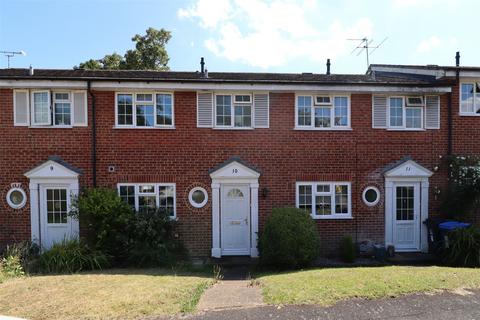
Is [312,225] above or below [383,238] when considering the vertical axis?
above

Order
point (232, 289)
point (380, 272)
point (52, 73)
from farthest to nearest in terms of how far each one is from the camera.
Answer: point (52, 73), point (380, 272), point (232, 289)

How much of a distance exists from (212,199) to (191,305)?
15.4 feet

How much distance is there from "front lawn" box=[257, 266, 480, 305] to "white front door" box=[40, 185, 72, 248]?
20.7ft

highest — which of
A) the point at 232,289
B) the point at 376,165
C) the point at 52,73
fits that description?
the point at 52,73

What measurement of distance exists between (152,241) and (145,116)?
3817 millimetres

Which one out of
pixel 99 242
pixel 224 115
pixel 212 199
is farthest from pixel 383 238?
pixel 99 242

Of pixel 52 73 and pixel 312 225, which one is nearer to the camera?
pixel 312 225

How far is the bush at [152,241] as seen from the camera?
8969 millimetres

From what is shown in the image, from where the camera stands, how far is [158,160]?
10211mm

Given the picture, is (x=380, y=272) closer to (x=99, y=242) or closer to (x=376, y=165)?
(x=376, y=165)

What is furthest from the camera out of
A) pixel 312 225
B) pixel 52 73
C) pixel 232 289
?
pixel 52 73

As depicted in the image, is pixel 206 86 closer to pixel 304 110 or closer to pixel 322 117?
pixel 304 110

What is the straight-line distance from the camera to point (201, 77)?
38.7 ft

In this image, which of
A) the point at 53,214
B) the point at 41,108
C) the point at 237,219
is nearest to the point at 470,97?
the point at 237,219
